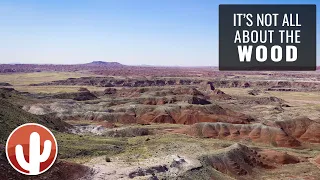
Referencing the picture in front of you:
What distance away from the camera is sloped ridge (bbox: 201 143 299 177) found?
47.6 meters

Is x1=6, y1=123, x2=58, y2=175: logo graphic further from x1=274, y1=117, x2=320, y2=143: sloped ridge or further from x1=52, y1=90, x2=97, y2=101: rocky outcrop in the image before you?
x1=52, y1=90, x2=97, y2=101: rocky outcrop


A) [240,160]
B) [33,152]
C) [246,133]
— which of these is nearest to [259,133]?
[246,133]

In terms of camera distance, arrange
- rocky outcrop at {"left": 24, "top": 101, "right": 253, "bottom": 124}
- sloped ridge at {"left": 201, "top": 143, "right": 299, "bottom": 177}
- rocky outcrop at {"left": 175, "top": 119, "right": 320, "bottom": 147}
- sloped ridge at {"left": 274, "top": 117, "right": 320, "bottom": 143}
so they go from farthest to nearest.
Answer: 1. rocky outcrop at {"left": 24, "top": 101, "right": 253, "bottom": 124}
2. sloped ridge at {"left": 274, "top": 117, "right": 320, "bottom": 143}
3. rocky outcrop at {"left": 175, "top": 119, "right": 320, "bottom": 147}
4. sloped ridge at {"left": 201, "top": 143, "right": 299, "bottom": 177}

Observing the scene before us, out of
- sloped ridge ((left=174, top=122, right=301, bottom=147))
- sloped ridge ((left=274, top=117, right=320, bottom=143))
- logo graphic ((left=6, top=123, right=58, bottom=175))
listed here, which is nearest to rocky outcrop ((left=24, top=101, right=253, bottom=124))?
sloped ridge ((left=274, top=117, right=320, bottom=143))

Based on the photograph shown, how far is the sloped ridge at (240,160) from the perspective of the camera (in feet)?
156

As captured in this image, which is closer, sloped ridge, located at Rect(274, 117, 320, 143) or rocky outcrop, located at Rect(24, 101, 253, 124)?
sloped ridge, located at Rect(274, 117, 320, 143)

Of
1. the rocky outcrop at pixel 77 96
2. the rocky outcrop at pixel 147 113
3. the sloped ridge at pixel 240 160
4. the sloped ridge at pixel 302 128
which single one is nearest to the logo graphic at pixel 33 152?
the sloped ridge at pixel 240 160

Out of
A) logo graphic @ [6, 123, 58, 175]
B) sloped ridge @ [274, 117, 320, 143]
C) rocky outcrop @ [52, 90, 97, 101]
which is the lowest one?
sloped ridge @ [274, 117, 320, 143]

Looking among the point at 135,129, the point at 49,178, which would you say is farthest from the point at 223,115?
the point at 49,178

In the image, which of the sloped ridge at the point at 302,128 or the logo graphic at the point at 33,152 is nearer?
the logo graphic at the point at 33,152

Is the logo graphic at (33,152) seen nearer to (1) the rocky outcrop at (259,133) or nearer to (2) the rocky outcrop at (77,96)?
(1) the rocky outcrop at (259,133)

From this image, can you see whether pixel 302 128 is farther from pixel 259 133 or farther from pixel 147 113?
pixel 147 113

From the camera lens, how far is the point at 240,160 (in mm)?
51906

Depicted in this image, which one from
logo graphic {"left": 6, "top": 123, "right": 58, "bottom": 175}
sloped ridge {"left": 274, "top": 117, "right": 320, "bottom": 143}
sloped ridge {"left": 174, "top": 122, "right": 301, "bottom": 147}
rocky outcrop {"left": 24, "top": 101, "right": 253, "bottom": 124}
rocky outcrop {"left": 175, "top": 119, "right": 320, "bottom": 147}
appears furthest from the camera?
rocky outcrop {"left": 24, "top": 101, "right": 253, "bottom": 124}
